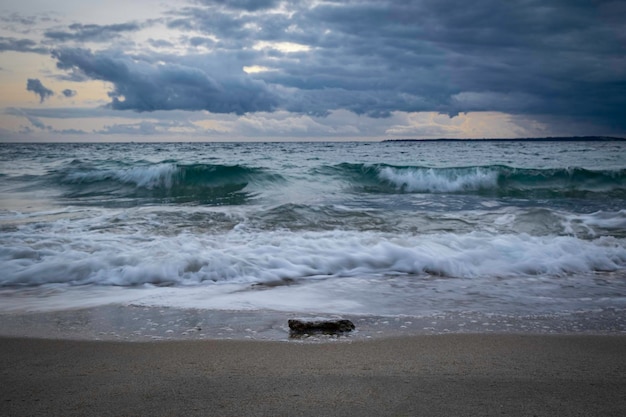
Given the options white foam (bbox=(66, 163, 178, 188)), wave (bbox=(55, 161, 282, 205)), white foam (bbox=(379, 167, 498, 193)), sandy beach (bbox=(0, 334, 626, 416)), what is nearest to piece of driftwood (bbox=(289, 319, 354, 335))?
sandy beach (bbox=(0, 334, 626, 416))

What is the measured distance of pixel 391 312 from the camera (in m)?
3.85

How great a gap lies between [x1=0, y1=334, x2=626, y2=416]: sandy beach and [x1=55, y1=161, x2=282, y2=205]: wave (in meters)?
9.95

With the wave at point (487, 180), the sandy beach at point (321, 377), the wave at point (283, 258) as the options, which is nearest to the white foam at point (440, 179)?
the wave at point (487, 180)

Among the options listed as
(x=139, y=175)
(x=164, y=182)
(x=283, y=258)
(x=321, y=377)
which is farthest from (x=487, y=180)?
(x=321, y=377)

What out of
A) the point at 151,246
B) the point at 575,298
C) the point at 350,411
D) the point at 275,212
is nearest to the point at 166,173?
the point at 275,212

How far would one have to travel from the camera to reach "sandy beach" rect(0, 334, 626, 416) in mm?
2062

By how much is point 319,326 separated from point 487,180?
15.8m

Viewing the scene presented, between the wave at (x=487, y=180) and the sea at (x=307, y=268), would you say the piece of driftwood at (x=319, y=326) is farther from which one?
the wave at (x=487, y=180)

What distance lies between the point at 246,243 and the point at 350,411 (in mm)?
4537

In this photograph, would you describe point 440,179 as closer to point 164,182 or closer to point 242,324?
point 164,182

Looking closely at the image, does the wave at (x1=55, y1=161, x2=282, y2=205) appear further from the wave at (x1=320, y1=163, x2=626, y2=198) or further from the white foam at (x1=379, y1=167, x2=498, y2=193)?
the white foam at (x1=379, y1=167, x2=498, y2=193)

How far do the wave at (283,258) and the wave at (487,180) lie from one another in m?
9.05

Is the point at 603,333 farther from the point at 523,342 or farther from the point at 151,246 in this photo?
the point at 151,246

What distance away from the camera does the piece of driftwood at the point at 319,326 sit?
3205 mm
